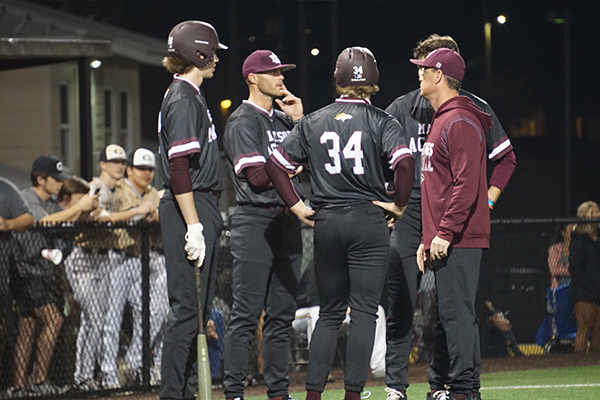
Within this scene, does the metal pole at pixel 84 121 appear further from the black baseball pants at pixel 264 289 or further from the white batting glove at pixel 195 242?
the white batting glove at pixel 195 242

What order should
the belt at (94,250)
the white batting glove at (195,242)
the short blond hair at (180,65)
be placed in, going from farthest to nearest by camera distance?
the belt at (94,250), the short blond hair at (180,65), the white batting glove at (195,242)

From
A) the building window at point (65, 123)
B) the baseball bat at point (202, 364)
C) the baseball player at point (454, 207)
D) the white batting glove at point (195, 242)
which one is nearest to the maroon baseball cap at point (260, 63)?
the baseball player at point (454, 207)

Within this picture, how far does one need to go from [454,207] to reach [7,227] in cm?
391

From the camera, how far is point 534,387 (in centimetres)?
677

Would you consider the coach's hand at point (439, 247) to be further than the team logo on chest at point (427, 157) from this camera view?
No

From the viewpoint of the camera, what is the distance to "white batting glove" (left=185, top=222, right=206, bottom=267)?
4445mm

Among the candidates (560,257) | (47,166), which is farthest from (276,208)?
(560,257)

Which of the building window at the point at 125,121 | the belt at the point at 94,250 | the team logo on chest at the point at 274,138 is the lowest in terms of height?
the belt at the point at 94,250

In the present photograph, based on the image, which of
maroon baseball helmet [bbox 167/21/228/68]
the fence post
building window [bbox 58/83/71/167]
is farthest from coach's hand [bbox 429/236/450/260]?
building window [bbox 58/83/71/167]

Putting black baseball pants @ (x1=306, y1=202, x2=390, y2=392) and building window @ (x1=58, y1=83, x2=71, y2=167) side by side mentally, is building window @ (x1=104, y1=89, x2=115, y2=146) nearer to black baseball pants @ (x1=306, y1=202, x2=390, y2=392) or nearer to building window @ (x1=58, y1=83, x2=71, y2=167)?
building window @ (x1=58, y1=83, x2=71, y2=167)

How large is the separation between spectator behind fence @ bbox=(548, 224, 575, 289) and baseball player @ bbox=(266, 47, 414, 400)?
4529mm

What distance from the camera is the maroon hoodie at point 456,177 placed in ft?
15.3

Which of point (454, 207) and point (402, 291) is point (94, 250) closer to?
point (402, 291)

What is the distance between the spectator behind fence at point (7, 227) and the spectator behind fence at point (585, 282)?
560 centimetres
